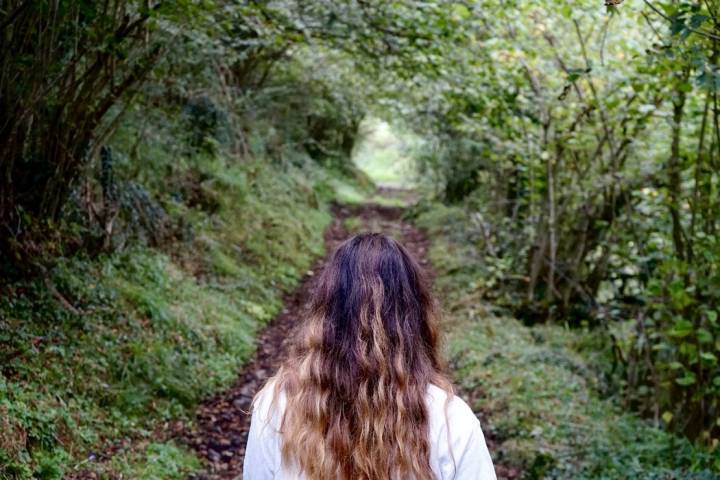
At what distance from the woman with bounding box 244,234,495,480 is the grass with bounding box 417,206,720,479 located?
6.51 ft

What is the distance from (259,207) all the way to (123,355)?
24.9 ft

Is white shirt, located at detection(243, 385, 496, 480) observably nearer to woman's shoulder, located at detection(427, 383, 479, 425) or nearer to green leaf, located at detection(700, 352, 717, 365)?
woman's shoulder, located at detection(427, 383, 479, 425)

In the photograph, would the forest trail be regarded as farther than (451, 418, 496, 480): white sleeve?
Yes

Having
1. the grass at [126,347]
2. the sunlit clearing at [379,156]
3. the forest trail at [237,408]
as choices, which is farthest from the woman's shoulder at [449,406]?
the sunlit clearing at [379,156]

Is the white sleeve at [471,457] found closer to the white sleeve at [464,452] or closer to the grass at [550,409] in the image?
the white sleeve at [464,452]

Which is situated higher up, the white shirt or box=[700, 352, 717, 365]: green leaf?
the white shirt

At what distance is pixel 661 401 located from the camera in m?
6.97

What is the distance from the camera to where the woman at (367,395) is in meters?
2.06

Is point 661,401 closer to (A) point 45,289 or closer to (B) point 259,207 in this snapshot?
(A) point 45,289

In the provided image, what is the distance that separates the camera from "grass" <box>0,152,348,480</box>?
16.3ft

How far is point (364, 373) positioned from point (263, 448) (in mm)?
387

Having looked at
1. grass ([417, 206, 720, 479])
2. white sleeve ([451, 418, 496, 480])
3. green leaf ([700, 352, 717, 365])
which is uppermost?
white sleeve ([451, 418, 496, 480])

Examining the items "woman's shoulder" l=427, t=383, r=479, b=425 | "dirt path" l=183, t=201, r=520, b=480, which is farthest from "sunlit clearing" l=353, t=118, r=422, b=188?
"woman's shoulder" l=427, t=383, r=479, b=425

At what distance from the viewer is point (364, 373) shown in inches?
84.7
